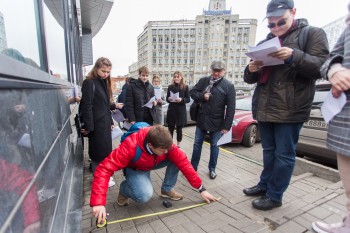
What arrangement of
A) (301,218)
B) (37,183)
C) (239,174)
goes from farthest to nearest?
1. (239,174)
2. (301,218)
3. (37,183)

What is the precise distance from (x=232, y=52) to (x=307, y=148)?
69481 millimetres

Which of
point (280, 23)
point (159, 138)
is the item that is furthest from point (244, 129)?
point (159, 138)

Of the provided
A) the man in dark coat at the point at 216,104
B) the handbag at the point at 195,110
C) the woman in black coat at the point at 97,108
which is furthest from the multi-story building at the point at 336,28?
the woman in black coat at the point at 97,108

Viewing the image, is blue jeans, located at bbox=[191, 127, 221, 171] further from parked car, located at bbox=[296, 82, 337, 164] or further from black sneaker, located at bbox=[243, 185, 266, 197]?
parked car, located at bbox=[296, 82, 337, 164]

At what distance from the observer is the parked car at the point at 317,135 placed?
10.8 ft

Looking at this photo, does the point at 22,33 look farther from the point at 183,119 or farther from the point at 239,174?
the point at 183,119

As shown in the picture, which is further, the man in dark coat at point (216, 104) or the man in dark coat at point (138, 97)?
the man in dark coat at point (138, 97)

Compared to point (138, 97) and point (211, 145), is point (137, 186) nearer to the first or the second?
point (211, 145)

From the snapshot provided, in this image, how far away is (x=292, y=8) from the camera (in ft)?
6.12

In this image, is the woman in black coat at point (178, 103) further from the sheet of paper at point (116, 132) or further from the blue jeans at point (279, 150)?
the blue jeans at point (279, 150)

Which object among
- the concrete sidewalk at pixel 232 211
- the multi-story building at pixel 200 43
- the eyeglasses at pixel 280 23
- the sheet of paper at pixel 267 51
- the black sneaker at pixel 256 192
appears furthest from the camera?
the multi-story building at pixel 200 43

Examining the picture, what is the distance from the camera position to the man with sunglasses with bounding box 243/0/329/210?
1801 mm

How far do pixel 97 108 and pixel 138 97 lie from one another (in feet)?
3.45

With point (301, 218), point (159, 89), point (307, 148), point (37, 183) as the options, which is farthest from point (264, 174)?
point (159, 89)
